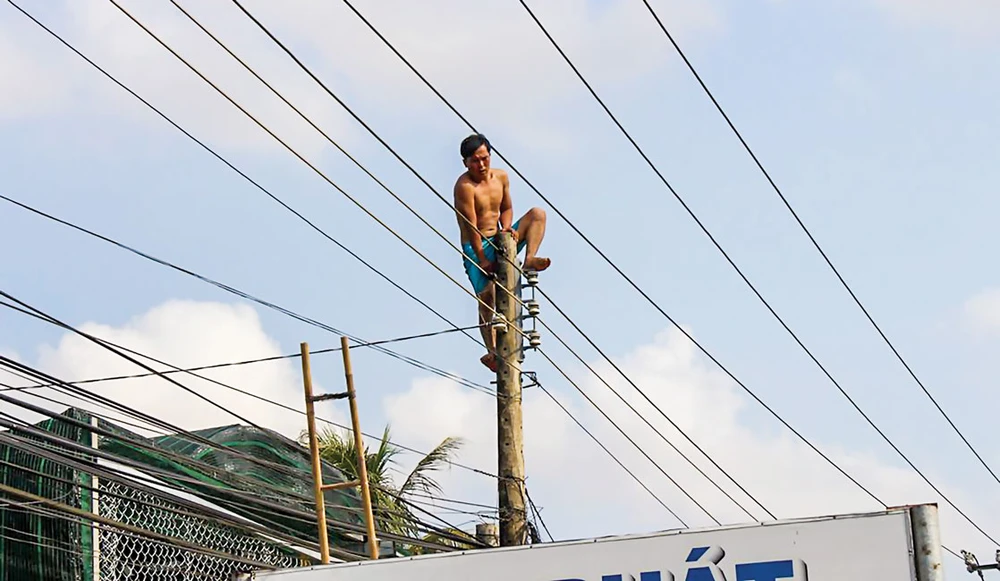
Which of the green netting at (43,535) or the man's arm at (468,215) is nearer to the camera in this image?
the green netting at (43,535)

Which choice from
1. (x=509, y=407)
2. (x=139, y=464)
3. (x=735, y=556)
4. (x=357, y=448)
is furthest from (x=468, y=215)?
(x=735, y=556)

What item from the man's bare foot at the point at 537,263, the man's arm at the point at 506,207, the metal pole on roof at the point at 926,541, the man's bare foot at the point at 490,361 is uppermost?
the man's arm at the point at 506,207

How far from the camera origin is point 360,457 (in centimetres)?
1070

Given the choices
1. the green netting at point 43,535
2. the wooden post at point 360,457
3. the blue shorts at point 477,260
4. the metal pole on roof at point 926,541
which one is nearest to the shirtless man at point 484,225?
the blue shorts at point 477,260

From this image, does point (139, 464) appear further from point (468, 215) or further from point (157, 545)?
point (468, 215)

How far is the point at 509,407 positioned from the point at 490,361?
0.55m

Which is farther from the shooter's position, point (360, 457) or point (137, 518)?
point (137, 518)

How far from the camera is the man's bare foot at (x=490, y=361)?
1289 centimetres

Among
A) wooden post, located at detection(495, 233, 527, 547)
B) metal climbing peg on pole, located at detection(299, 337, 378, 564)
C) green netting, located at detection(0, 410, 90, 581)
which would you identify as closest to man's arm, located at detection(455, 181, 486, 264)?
wooden post, located at detection(495, 233, 527, 547)

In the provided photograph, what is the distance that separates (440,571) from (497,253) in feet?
19.3

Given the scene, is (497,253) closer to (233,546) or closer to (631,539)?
(233,546)

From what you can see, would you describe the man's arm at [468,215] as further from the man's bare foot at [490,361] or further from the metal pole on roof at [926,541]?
the metal pole on roof at [926,541]

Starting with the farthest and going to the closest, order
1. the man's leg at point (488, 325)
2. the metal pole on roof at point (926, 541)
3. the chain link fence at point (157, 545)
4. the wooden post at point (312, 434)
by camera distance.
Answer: the man's leg at point (488, 325) < the chain link fence at point (157, 545) < the wooden post at point (312, 434) < the metal pole on roof at point (926, 541)

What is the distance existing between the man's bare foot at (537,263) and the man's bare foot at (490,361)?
2.99ft
